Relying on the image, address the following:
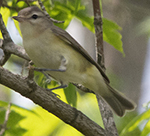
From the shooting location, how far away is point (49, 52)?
2.10 m

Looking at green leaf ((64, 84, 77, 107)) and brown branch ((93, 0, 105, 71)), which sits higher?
brown branch ((93, 0, 105, 71))

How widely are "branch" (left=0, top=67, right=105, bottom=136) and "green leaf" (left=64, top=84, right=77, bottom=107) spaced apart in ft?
0.60

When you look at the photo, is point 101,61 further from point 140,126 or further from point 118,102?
point 140,126

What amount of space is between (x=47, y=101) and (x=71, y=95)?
393 millimetres

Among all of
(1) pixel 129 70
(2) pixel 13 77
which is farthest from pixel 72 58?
(1) pixel 129 70

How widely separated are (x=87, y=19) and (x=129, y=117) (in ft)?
3.87

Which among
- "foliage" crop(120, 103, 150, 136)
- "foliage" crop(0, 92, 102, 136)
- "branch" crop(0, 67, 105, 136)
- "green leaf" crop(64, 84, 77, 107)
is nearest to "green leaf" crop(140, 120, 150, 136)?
"foliage" crop(120, 103, 150, 136)

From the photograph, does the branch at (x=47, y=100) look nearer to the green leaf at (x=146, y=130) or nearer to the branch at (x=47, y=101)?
the branch at (x=47, y=101)

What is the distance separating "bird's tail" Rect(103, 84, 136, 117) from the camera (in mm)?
2533

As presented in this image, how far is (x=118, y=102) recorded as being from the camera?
101 inches

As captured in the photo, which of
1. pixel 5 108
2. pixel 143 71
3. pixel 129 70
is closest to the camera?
pixel 5 108

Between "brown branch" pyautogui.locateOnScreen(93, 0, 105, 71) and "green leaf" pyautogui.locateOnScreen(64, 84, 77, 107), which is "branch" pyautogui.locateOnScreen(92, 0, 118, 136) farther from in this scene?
"green leaf" pyautogui.locateOnScreen(64, 84, 77, 107)

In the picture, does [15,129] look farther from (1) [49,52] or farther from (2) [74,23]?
(2) [74,23]

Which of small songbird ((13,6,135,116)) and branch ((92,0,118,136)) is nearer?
small songbird ((13,6,135,116))
